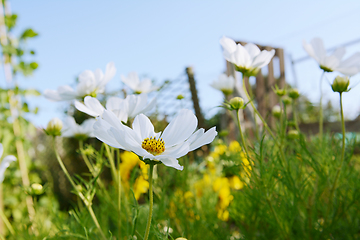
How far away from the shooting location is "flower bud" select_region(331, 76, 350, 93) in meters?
0.45

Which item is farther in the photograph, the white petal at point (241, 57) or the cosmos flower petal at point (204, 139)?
the white petal at point (241, 57)

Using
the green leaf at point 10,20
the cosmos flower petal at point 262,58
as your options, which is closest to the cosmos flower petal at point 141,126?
the cosmos flower petal at point 262,58

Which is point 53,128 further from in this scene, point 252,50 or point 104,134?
point 252,50

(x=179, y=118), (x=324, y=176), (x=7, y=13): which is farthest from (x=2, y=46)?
(x=324, y=176)

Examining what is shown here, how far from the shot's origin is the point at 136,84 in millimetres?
668

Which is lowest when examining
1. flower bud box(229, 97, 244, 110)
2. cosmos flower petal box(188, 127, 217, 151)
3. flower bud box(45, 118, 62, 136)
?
flower bud box(45, 118, 62, 136)

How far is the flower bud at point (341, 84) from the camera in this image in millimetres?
448

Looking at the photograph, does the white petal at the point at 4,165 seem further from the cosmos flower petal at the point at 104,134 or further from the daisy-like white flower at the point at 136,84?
the daisy-like white flower at the point at 136,84

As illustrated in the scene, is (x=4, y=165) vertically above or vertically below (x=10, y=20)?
below

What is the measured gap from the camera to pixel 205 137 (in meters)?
0.30

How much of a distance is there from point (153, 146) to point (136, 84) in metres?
0.36

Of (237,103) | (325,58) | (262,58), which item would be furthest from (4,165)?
(325,58)

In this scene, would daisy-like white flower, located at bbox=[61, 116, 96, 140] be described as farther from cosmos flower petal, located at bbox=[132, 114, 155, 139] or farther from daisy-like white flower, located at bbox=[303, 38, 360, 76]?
daisy-like white flower, located at bbox=[303, 38, 360, 76]

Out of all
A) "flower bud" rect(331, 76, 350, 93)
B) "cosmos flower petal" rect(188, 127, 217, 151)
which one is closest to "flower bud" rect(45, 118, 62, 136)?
"cosmos flower petal" rect(188, 127, 217, 151)
